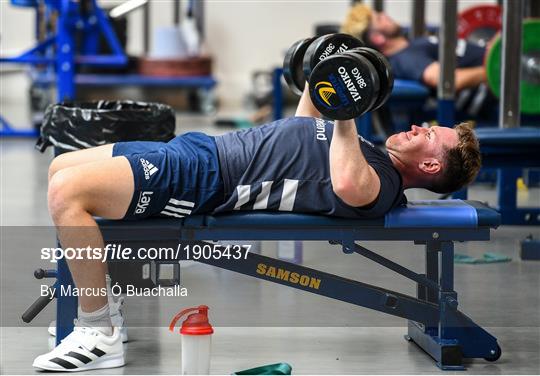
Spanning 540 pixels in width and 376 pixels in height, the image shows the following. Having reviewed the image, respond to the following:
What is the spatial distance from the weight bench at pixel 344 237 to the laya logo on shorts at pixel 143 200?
0.06 m

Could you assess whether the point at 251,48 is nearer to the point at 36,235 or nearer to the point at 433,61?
the point at 433,61

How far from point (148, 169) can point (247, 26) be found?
8744mm

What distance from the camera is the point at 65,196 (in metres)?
2.79

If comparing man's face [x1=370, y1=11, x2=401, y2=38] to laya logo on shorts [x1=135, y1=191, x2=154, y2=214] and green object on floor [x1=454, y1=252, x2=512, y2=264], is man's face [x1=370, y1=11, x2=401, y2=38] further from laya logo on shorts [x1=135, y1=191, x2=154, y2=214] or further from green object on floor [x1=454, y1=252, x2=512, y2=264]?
laya logo on shorts [x1=135, y1=191, x2=154, y2=214]

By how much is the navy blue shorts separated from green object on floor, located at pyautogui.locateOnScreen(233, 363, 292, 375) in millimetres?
490

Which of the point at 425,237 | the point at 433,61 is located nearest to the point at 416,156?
the point at 425,237

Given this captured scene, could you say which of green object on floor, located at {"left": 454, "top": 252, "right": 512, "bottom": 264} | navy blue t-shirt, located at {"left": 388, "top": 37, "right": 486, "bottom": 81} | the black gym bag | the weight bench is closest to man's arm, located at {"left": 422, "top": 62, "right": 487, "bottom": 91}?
navy blue t-shirt, located at {"left": 388, "top": 37, "right": 486, "bottom": 81}

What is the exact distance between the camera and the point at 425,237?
295cm

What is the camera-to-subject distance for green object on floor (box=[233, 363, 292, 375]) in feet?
8.74

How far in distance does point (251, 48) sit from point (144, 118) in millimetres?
7784

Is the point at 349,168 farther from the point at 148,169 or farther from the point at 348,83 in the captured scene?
the point at 148,169

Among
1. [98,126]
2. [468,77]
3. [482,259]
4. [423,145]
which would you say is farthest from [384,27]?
[423,145]

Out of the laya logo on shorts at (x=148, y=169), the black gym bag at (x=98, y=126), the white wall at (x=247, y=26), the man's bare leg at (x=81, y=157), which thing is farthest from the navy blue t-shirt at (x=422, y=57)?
the white wall at (x=247, y=26)

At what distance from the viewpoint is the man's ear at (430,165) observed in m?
3.01
